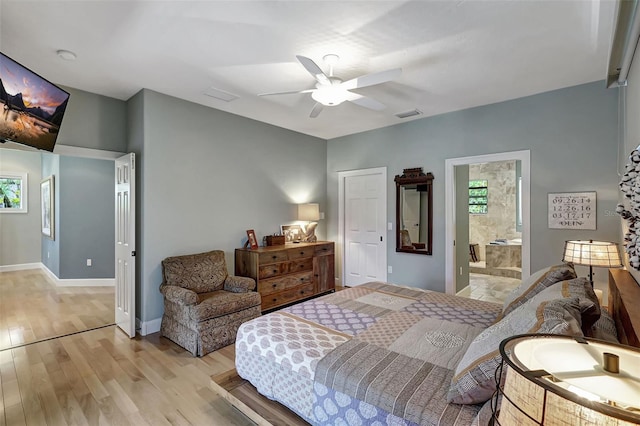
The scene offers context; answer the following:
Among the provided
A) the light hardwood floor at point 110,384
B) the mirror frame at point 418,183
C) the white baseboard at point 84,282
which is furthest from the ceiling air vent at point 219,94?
the white baseboard at point 84,282

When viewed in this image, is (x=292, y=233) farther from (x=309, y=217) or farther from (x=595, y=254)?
(x=595, y=254)

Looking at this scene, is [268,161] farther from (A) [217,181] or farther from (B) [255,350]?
(B) [255,350]

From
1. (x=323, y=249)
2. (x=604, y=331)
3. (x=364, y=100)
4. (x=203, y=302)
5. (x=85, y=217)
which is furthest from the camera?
(x=85, y=217)

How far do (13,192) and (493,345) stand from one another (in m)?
9.16

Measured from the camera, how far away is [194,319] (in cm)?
289

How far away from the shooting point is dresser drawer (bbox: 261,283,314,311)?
398 centimetres

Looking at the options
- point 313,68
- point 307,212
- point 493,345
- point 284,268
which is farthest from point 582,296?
point 307,212

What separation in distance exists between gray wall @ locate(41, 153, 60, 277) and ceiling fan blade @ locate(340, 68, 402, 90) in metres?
5.77

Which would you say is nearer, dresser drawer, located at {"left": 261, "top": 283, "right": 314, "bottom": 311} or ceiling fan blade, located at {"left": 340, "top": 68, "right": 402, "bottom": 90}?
ceiling fan blade, located at {"left": 340, "top": 68, "right": 402, "bottom": 90}

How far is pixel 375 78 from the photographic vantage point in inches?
94.6

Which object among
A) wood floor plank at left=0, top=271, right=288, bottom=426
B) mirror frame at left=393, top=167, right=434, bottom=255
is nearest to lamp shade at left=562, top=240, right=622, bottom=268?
mirror frame at left=393, top=167, right=434, bottom=255

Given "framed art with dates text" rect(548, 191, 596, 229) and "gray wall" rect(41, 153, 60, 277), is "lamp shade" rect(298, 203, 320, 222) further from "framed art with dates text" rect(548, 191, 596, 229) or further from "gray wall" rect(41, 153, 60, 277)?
"gray wall" rect(41, 153, 60, 277)

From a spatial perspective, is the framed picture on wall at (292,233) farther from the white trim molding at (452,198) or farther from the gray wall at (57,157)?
the gray wall at (57,157)

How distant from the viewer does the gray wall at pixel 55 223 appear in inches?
215
